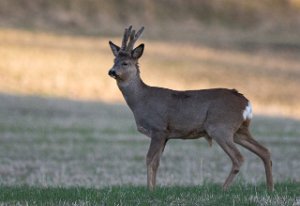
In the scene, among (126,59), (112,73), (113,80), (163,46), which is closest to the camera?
(112,73)

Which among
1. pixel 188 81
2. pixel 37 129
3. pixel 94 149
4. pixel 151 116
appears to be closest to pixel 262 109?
pixel 188 81

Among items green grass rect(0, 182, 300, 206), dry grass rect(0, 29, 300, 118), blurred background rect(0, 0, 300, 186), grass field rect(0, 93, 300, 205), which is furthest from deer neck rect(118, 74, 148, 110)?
dry grass rect(0, 29, 300, 118)

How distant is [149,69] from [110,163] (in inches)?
1052

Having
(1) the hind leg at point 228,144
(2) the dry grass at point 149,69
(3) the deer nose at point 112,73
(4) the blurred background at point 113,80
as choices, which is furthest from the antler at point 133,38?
(2) the dry grass at point 149,69

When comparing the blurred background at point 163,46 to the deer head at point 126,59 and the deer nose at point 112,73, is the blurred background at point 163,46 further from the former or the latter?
the deer nose at point 112,73

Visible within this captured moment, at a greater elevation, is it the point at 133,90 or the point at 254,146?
the point at 133,90

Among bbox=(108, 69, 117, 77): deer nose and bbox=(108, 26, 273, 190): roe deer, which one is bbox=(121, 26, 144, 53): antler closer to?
bbox=(108, 26, 273, 190): roe deer

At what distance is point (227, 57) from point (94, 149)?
3089cm

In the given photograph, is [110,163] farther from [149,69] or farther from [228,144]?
[149,69]

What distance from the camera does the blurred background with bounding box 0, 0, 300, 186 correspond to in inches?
733

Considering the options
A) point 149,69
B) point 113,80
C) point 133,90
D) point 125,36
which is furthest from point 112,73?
point 149,69

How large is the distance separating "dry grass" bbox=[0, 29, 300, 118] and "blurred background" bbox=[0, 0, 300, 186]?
0.07 meters

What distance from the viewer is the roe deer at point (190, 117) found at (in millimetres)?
12039

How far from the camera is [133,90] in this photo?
1280cm
